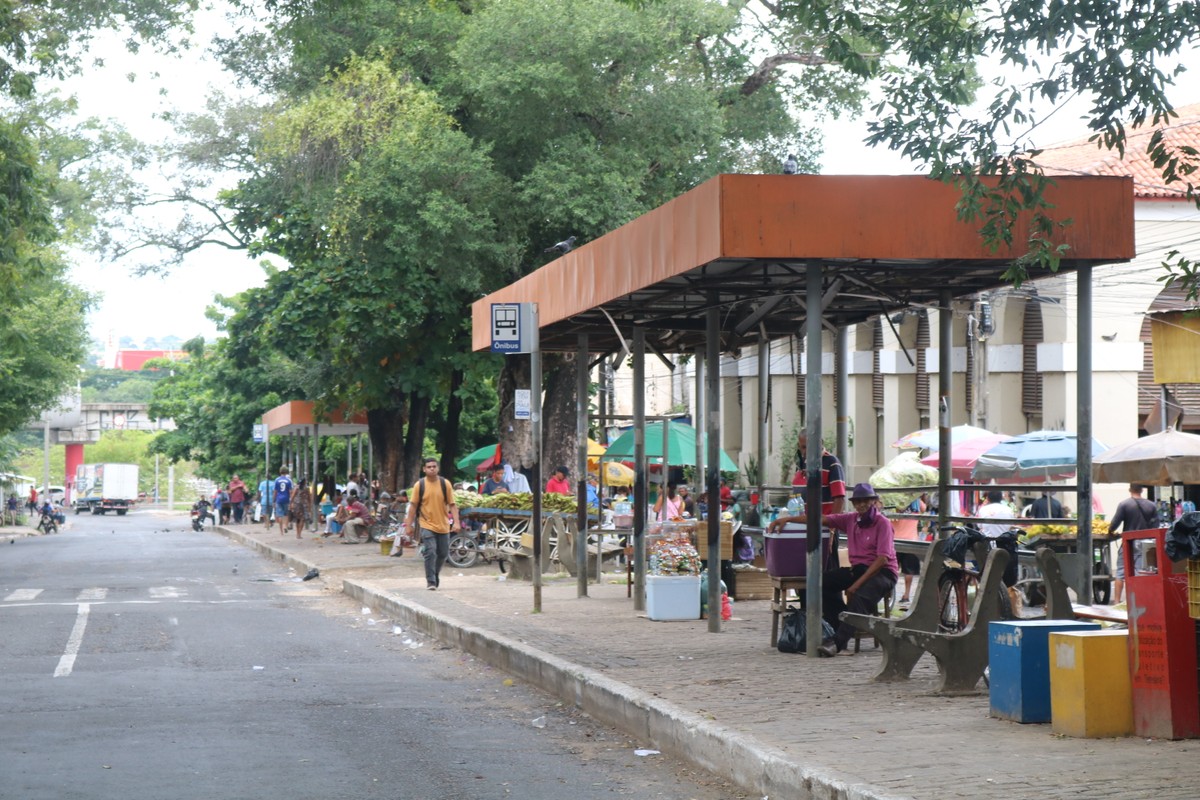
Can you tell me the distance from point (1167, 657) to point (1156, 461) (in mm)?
11905

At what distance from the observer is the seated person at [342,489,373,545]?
1444 inches

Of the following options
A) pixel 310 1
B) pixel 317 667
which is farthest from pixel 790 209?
pixel 310 1

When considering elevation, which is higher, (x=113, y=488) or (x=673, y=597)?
(x=113, y=488)

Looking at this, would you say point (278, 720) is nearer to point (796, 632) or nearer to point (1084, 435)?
point (796, 632)

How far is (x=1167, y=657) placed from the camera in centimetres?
766

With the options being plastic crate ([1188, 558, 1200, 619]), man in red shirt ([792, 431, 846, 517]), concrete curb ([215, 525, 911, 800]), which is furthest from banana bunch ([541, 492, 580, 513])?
plastic crate ([1188, 558, 1200, 619])

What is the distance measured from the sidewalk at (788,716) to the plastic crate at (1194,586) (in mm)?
706

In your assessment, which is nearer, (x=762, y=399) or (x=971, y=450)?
(x=762, y=399)

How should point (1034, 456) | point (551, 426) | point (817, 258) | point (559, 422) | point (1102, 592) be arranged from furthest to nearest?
point (559, 422) < point (551, 426) < point (1034, 456) < point (1102, 592) < point (817, 258)

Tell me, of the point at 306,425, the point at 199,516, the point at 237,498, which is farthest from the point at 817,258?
the point at 237,498

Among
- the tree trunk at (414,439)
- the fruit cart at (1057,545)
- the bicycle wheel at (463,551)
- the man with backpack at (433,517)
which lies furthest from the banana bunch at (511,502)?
the tree trunk at (414,439)

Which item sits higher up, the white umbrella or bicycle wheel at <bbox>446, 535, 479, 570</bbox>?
the white umbrella

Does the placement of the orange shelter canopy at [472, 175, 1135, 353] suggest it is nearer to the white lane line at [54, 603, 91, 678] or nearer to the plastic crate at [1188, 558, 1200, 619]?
the plastic crate at [1188, 558, 1200, 619]

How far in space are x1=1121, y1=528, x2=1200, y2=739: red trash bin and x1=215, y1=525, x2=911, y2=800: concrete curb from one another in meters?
1.97
